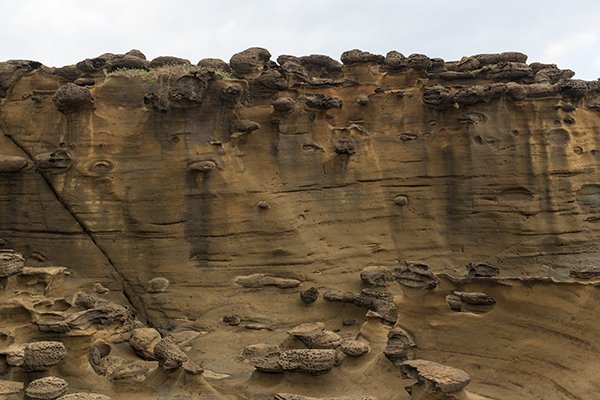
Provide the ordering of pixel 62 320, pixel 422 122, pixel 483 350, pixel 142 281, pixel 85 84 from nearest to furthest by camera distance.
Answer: pixel 483 350 < pixel 62 320 < pixel 142 281 < pixel 85 84 < pixel 422 122

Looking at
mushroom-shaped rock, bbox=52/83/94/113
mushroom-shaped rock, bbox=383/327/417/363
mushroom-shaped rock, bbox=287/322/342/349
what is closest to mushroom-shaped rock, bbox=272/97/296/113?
mushroom-shaped rock, bbox=52/83/94/113

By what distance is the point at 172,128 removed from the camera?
Answer: 45.8ft

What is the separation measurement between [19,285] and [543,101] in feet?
46.6

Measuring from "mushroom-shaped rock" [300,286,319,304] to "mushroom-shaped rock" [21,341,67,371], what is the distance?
6.23m

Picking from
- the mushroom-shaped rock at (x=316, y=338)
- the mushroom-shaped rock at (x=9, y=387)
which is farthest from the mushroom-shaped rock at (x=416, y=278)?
the mushroom-shaped rock at (x=9, y=387)

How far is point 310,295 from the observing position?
1352 cm

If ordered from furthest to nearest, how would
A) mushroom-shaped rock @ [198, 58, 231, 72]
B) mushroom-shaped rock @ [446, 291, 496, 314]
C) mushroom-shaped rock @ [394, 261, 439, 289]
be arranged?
mushroom-shaped rock @ [198, 58, 231, 72] < mushroom-shaped rock @ [394, 261, 439, 289] < mushroom-shaped rock @ [446, 291, 496, 314]

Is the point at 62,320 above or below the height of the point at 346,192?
below

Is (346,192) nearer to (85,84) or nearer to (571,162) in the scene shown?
(571,162)

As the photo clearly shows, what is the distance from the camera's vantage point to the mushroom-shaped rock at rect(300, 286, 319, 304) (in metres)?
13.5

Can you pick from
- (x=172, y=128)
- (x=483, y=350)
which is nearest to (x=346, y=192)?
(x=172, y=128)

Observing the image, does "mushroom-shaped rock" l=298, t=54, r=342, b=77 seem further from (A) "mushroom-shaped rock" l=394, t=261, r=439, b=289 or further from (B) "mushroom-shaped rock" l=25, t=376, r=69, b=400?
(B) "mushroom-shaped rock" l=25, t=376, r=69, b=400

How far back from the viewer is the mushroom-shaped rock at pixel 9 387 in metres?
7.63

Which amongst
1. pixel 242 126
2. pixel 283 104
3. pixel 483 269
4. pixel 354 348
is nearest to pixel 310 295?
pixel 354 348
